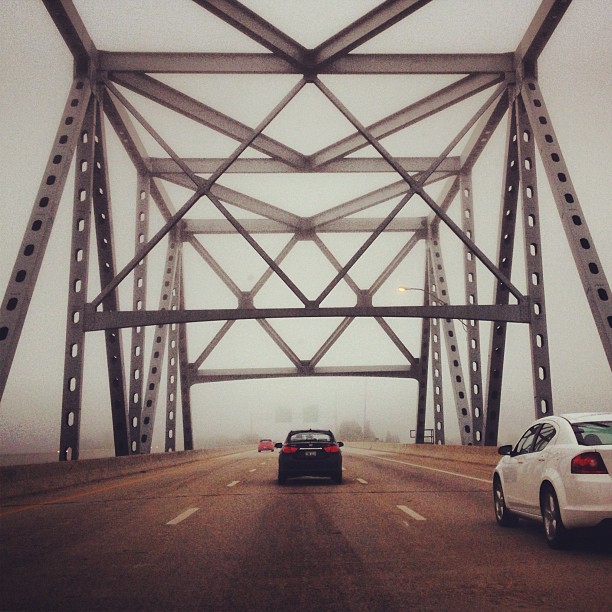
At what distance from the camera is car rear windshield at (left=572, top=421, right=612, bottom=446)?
7520mm

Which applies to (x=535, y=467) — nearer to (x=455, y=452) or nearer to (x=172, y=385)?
(x=455, y=452)

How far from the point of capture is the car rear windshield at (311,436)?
18.0m

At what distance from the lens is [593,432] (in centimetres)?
784

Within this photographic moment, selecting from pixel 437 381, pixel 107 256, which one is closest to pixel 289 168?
pixel 107 256

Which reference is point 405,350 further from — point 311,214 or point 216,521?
point 216,521

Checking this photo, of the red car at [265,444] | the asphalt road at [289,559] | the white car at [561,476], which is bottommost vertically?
the asphalt road at [289,559]

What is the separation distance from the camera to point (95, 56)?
20.4 meters

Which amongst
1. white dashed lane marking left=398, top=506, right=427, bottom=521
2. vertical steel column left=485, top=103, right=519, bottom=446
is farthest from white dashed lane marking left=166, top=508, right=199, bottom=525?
vertical steel column left=485, top=103, right=519, bottom=446

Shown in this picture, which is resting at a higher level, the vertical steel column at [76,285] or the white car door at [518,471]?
the vertical steel column at [76,285]

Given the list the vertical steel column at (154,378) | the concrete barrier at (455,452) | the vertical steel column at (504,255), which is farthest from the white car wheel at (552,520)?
the vertical steel column at (154,378)

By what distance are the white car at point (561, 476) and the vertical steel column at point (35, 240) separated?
34.9 ft

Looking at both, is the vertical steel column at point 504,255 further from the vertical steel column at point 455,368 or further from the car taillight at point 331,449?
the car taillight at point 331,449

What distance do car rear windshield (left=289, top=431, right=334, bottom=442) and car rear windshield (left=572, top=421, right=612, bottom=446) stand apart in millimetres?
10570

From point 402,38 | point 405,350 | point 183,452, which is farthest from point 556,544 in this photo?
point 405,350
